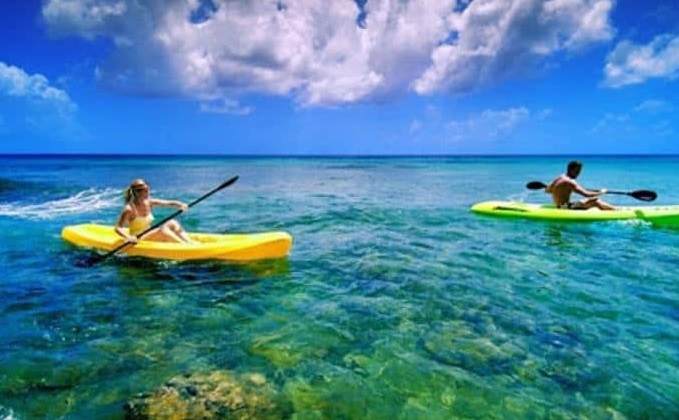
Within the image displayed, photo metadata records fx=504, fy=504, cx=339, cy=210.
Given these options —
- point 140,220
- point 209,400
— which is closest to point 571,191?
point 140,220

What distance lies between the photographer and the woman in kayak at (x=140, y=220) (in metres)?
9.02

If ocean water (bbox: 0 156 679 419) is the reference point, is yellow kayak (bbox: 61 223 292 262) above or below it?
above

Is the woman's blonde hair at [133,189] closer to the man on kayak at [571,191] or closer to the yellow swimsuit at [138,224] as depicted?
the yellow swimsuit at [138,224]

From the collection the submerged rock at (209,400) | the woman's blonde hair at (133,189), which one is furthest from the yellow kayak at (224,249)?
the submerged rock at (209,400)

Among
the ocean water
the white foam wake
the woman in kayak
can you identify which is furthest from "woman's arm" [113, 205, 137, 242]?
the white foam wake

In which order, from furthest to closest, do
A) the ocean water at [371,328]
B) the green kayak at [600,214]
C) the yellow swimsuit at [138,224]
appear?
the green kayak at [600,214] → the yellow swimsuit at [138,224] → the ocean water at [371,328]

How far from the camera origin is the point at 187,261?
874 cm

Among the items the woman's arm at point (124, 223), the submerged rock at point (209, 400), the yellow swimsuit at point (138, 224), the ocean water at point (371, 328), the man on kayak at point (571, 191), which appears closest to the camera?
the submerged rock at point (209, 400)

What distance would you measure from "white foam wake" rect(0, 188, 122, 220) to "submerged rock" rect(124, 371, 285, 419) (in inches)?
519

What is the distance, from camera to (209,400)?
425 centimetres

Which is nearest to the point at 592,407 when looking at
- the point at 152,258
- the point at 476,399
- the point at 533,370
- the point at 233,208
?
the point at 533,370

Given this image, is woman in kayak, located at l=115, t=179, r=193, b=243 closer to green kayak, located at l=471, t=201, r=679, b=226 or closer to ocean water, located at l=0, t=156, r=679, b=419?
ocean water, located at l=0, t=156, r=679, b=419

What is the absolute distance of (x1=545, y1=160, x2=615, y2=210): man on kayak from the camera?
42.0 feet

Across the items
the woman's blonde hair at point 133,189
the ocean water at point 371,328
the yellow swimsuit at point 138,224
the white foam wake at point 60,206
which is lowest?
the white foam wake at point 60,206
